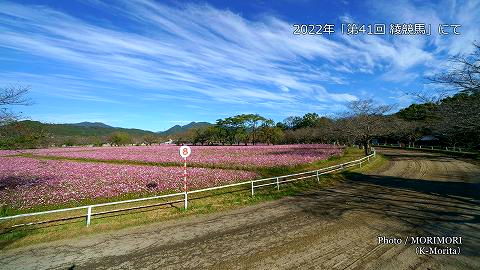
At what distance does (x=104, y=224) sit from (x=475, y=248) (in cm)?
1205

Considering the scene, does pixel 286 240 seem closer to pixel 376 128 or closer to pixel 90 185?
pixel 90 185

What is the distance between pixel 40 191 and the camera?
630 inches

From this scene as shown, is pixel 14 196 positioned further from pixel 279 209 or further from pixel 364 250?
pixel 364 250

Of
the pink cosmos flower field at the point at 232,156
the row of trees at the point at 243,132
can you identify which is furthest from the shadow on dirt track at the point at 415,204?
the row of trees at the point at 243,132

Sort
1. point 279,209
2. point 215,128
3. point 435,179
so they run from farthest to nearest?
1. point 215,128
2. point 435,179
3. point 279,209

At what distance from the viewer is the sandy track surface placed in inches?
276

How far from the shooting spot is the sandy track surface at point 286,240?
7020mm

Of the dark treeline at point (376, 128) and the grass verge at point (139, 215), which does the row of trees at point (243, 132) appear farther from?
the grass verge at point (139, 215)

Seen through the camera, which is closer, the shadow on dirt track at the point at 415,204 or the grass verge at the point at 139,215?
the grass verge at the point at 139,215

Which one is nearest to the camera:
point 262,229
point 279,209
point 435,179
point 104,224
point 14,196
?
point 262,229

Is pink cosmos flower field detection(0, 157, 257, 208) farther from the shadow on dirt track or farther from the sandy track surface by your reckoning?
the shadow on dirt track

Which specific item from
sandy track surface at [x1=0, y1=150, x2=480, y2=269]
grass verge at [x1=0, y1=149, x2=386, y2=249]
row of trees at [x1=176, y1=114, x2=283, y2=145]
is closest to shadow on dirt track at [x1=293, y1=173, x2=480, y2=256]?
sandy track surface at [x1=0, y1=150, x2=480, y2=269]

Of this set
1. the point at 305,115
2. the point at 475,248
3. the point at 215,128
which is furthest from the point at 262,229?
the point at 305,115

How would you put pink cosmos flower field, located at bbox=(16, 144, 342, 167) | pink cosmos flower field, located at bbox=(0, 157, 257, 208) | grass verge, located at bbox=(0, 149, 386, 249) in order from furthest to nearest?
pink cosmos flower field, located at bbox=(16, 144, 342, 167) < pink cosmos flower field, located at bbox=(0, 157, 257, 208) < grass verge, located at bbox=(0, 149, 386, 249)
